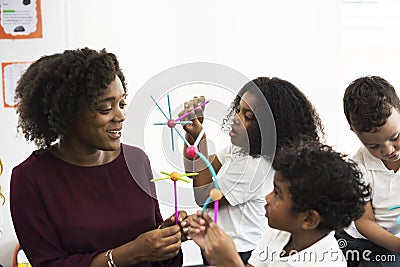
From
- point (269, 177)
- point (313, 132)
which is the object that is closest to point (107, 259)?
point (269, 177)

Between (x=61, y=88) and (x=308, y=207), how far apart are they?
2.10 feet

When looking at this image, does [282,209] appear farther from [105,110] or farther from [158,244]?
[105,110]

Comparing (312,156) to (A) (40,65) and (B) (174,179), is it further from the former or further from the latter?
(A) (40,65)

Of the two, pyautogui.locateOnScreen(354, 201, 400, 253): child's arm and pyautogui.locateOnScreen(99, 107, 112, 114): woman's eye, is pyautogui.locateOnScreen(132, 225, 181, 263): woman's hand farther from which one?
pyautogui.locateOnScreen(354, 201, 400, 253): child's arm

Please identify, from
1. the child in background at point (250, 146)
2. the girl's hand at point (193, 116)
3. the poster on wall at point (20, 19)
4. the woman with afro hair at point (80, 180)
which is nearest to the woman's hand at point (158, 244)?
the woman with afro hair at point (80, 180)

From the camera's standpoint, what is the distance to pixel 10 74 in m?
2.55

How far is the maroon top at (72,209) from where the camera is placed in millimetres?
1405

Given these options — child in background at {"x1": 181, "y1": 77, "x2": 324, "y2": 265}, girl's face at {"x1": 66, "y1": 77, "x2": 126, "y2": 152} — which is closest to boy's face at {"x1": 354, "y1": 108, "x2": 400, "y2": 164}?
child in background at {"x1": 181, "y1": 77, "x2": 324, "y2": 265}

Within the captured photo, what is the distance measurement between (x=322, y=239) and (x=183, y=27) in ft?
5.64

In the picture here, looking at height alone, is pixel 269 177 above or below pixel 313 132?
below

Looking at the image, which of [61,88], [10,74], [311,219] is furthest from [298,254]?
[10,74]

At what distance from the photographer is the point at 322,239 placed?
1296mm

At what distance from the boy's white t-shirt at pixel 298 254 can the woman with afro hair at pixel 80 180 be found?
21cm

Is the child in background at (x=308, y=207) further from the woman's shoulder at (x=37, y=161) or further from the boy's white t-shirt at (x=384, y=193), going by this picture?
the woman's shoulder at (x=37, y=161)
